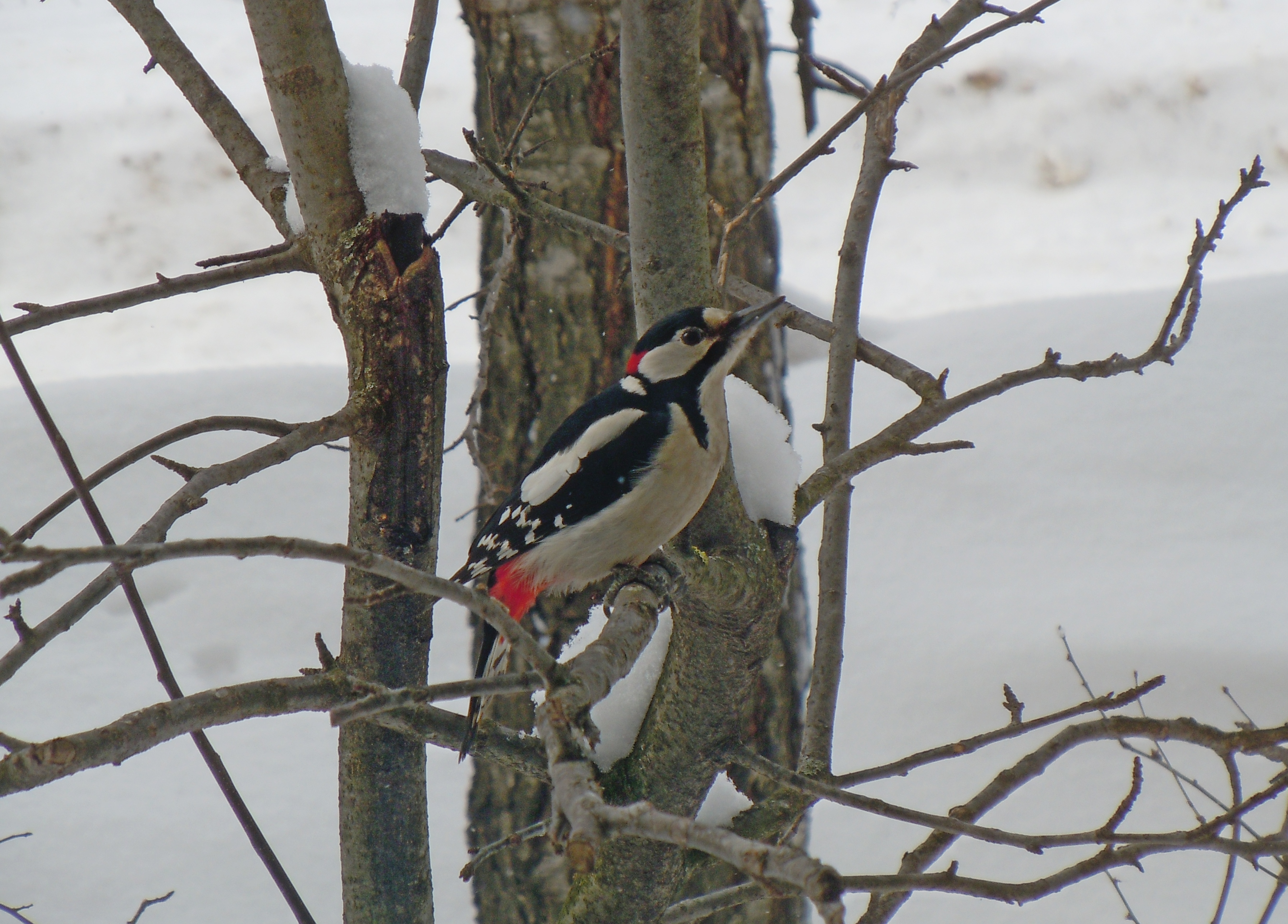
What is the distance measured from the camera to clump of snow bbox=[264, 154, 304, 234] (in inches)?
70.7

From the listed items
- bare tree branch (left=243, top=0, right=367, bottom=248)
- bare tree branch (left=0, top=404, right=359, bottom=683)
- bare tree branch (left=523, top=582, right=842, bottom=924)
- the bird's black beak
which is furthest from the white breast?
bare tree branch (left=523, top=582, right=842, bottom=924)

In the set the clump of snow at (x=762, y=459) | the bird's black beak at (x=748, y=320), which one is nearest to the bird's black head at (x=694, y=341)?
the bird's black beak at (x=748, y=320)

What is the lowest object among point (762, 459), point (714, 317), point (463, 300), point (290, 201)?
point (762, 459)

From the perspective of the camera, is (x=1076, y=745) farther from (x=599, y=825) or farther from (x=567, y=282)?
(x=567, y=282)

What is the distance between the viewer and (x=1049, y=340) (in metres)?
5.11

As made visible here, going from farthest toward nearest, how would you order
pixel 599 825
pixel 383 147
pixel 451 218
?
pixel 451 218
pixel 383 147
pixel 599 825

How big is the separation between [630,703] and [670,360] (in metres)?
0.70

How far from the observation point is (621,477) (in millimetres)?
2086

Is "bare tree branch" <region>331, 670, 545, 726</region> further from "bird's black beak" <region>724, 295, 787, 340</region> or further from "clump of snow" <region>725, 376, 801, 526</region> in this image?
"bird's black beak" <region>724, 295, 787, 340</region>

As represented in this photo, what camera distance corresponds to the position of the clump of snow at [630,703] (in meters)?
1.88

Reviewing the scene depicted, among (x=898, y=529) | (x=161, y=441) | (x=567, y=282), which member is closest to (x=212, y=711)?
(x=161, y=441)

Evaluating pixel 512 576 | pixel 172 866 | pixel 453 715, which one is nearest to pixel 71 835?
pixel 172 866

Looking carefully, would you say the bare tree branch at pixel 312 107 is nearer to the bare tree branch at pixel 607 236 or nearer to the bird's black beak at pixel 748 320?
the bare tree branch at pixel 607 236

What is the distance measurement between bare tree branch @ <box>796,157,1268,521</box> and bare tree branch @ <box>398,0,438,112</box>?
3.90 ft
